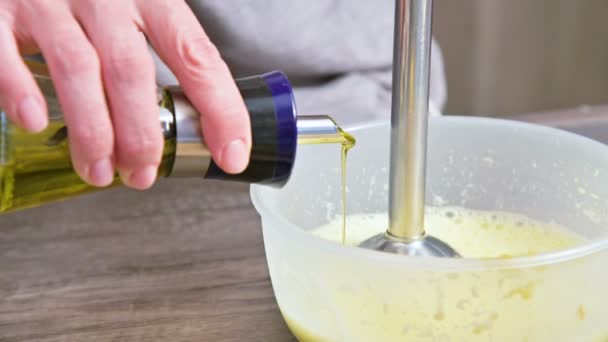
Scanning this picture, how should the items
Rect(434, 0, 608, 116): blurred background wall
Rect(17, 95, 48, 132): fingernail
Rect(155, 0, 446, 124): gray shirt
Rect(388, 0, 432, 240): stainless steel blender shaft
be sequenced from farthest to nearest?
Rect(434, 0, 608, 116): blurred background wall
Rect(155, 0, 446, 124): gray shirt
Rect(388, 0, 432, 240): stainless steel blender shaft
Rect(17, 95, 48, 132): fingernail

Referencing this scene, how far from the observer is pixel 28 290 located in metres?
0.57

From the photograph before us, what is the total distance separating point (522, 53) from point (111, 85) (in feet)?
5.46

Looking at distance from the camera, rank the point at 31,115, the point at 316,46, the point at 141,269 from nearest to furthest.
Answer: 1. the point at 31,115
2. the point at 141,269
3. the point at 316,46

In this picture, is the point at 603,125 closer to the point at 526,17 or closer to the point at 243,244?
the point at 243,244

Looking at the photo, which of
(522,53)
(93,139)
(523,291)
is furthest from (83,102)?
(522,53)

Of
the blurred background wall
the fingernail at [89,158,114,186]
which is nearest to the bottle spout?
the fingernail at [89,158,114,186]

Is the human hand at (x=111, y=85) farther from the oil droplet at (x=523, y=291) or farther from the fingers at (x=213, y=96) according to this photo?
the oil droplet at (x=523, y=291)

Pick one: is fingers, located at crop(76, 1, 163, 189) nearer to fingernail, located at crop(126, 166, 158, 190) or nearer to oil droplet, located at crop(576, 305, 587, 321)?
fingernail, located at crop(126, 166, 158, 190)

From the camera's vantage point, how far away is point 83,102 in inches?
14.3

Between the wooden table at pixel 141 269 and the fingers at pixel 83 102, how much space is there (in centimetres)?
18

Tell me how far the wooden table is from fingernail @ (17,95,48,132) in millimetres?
201

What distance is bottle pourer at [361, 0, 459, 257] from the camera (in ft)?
1.52

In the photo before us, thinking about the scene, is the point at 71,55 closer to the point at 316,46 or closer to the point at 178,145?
the point at 178,145

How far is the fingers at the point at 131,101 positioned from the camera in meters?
0.37
